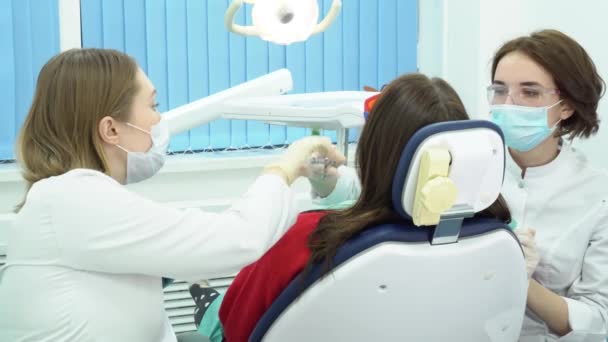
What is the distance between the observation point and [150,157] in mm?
1506

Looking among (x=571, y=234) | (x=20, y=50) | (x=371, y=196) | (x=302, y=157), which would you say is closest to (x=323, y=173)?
(x=302, y=157)

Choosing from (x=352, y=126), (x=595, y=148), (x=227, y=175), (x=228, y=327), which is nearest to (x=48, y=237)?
(x=228, y=327)

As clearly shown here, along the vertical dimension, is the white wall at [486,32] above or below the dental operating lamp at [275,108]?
above

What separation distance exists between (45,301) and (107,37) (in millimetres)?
1750

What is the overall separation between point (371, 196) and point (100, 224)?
0.50 meters

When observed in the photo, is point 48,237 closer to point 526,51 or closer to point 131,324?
point 131,324

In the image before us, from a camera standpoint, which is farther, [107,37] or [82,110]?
[107,37]

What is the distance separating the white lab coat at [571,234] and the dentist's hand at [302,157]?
516mm

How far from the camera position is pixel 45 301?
51.3 inches

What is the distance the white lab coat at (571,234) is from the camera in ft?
5.35

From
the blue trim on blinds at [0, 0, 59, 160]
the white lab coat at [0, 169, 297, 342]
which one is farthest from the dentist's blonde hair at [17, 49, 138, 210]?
the blue trim on blinds at [0, 0, 59, 160]

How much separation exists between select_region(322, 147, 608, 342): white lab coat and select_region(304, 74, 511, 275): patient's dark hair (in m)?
0.45

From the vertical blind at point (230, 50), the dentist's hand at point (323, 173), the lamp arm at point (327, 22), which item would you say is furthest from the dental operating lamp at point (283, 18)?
the vertical blind at point (230, 50)

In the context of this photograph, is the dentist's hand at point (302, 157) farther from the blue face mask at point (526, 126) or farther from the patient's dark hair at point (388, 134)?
the blue face mask at point (526, 126)
